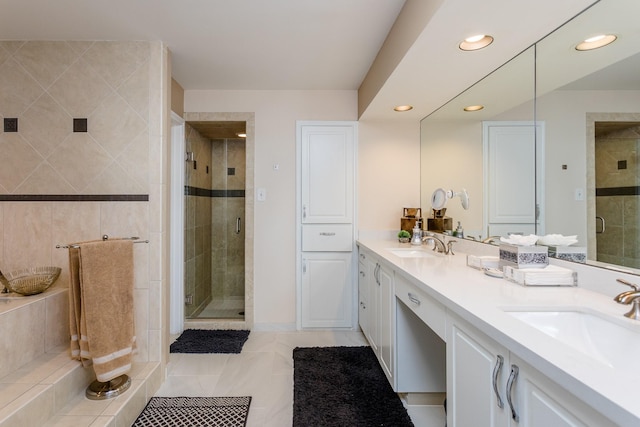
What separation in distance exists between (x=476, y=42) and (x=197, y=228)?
3.08 m

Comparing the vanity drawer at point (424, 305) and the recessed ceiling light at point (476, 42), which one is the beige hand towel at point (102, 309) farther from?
the recessed ceiling light at point (476, 42)

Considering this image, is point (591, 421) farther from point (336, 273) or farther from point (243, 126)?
point (243, 126)

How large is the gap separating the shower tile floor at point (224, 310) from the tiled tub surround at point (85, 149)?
1.25m

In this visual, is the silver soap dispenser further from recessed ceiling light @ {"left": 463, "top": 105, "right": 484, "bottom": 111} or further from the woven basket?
the woven basket

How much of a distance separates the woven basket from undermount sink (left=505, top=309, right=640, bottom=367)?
8.17 feet

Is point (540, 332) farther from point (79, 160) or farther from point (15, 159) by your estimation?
point (15, 159)

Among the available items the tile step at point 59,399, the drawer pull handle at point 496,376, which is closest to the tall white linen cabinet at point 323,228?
the tile step at point 59,399

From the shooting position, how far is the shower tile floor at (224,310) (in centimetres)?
345

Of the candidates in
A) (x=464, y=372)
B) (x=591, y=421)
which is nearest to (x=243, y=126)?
(x=464, y=372)

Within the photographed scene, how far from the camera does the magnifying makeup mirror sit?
2.38 metres

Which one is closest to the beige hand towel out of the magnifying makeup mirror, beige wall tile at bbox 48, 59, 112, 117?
beige wall tile at bbox 48, 59, 112, 117

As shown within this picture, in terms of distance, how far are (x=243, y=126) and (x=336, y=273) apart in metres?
1.80

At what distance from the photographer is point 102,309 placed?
176 cm

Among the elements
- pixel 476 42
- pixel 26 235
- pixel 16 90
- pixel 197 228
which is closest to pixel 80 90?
pixel 16 90
